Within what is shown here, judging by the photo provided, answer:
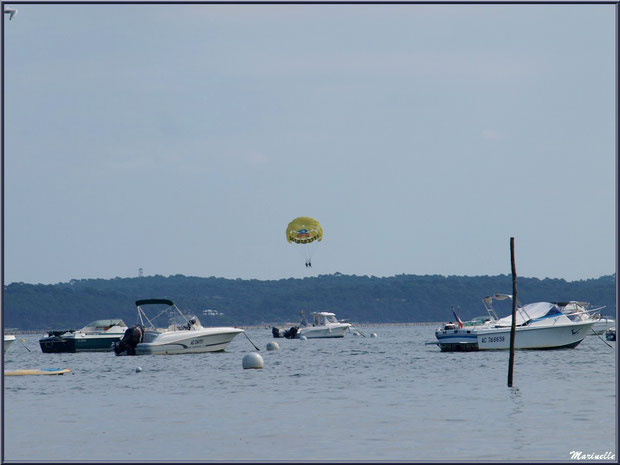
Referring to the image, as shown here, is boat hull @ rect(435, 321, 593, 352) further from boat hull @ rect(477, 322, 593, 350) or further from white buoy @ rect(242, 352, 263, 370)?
white buoy @ rect(242, 352, 263, 370)

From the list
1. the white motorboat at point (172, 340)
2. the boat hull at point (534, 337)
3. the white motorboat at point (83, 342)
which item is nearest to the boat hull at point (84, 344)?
the white motorboat at point (83, 342)

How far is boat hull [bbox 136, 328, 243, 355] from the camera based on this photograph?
6334 cm

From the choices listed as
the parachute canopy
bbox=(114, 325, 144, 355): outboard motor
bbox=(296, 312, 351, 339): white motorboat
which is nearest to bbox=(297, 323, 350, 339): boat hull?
bbox=(296, 312, 351, 339): white motorboat

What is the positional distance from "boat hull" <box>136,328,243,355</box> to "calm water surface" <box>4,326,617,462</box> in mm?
8266

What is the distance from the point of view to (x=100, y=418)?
31.8 metres

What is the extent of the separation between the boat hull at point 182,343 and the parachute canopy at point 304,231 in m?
19.1

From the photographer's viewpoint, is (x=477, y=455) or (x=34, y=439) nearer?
(x=477, y=455)

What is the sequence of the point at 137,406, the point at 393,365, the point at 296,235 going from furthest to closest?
the point at 296,235 < the point at 393,365 < the point at 137,406

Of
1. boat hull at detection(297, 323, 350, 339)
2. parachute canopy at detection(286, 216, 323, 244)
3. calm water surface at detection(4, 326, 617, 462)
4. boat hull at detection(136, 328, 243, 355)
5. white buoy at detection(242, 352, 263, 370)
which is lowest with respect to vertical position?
calm water surface at detection(4, 326, 617, 462)

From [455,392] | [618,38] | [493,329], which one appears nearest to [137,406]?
[455,392]

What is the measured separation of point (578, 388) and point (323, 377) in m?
14.0

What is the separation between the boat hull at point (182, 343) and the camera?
63344 millimetres

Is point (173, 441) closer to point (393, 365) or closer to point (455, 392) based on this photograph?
point (455, 392)

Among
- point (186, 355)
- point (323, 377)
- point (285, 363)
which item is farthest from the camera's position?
point (186, 355)
